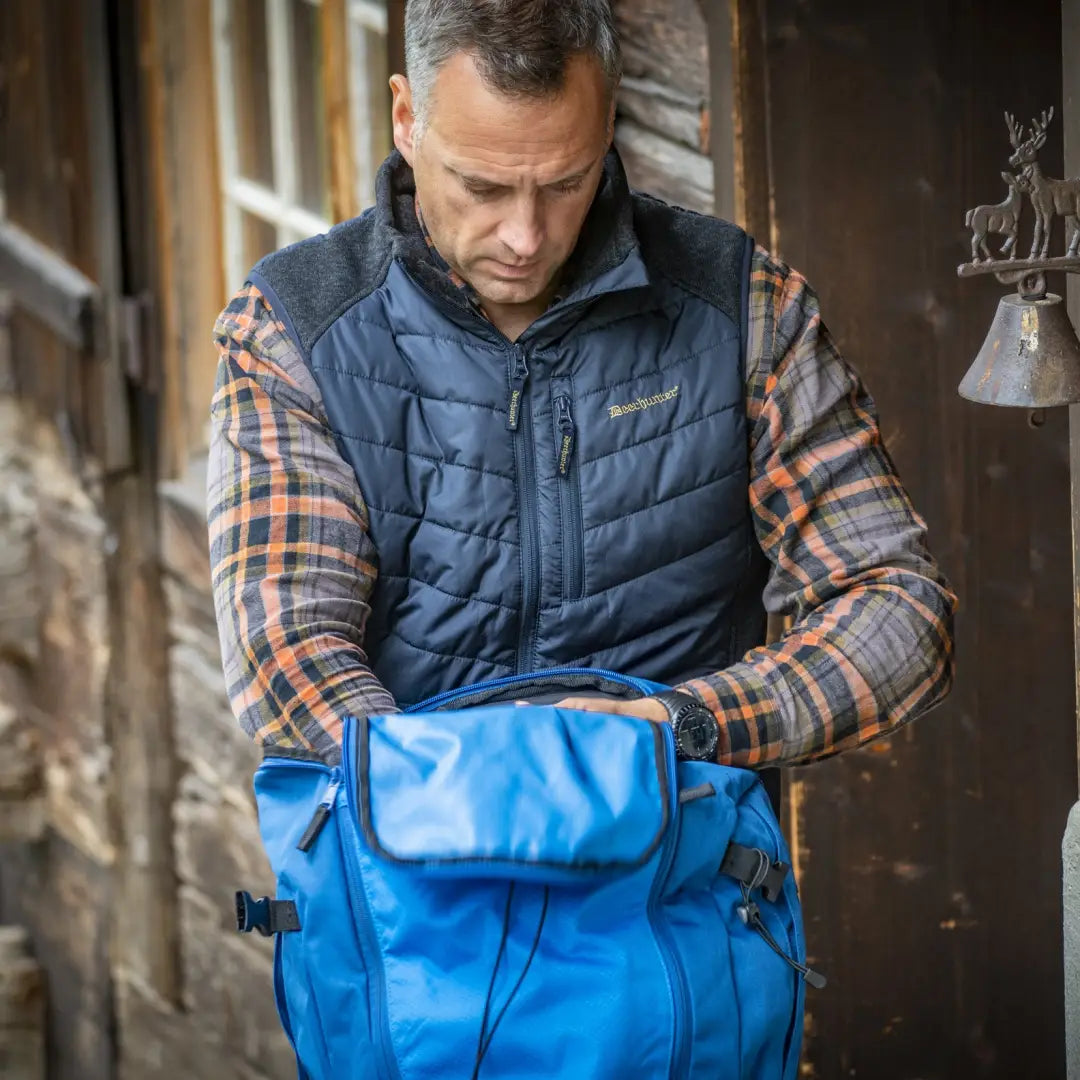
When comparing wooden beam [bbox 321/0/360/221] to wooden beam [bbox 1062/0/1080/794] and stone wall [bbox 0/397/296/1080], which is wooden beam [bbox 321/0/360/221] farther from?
wooden beam [bbox 1062/0/1080/794]

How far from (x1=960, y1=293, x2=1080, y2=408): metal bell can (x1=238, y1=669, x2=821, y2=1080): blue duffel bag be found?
19.2 inches

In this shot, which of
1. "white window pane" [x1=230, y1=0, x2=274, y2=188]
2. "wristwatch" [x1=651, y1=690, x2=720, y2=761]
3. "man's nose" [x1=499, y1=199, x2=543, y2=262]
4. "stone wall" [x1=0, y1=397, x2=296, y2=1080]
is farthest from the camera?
"stone wall" [x1=0, y1=397, x2=296, y2=1080]

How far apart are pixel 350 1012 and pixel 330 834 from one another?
16cm

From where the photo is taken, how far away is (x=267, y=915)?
1723mm

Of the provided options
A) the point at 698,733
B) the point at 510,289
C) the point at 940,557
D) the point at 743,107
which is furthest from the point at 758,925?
the point at 743,107

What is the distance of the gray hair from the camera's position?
180cm

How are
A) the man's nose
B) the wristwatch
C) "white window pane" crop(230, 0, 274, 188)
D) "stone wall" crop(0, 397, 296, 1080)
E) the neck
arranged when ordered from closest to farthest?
the wristwatch < the man's nose < the neck < "white window pane" crop(230, 0, 274, 188) < "stone wall" crop(0, 397, 296, 1080)

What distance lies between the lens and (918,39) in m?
2.71

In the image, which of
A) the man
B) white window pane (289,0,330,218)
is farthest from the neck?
white window pane (289,0,330,218)

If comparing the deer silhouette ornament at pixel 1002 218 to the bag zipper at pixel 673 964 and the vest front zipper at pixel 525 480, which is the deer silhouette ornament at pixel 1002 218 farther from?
the bag zipper at pixel 673 964

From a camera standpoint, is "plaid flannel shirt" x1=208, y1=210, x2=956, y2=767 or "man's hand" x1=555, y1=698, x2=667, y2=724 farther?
"plaid flannel shirt" x1=208, y1=210, x2=956, y2=767

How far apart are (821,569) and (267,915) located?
654mm

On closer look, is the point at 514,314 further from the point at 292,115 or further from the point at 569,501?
the point at 292,115

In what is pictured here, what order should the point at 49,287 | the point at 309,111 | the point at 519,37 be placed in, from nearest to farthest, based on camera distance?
the point at 519,37
the point at 309,111
the point at 49,287
